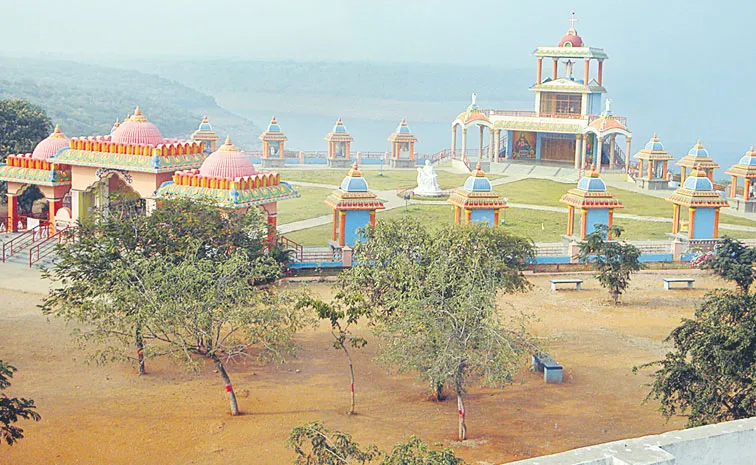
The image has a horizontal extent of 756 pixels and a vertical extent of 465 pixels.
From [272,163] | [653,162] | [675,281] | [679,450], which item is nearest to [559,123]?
[653,162]

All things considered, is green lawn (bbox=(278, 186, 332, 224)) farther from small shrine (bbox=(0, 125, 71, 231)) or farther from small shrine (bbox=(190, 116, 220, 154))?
small shrine (bbox=(190, 116, 220, 154))

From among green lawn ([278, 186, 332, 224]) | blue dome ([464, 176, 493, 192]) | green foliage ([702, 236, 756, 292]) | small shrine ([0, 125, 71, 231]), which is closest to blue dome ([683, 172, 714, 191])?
green foliage ([702, 236, 756, 292])

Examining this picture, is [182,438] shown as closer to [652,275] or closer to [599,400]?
[599,400]

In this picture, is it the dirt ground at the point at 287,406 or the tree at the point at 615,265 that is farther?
the tree at the point at 615,265

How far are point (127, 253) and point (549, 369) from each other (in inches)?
345

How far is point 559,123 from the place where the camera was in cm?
5297

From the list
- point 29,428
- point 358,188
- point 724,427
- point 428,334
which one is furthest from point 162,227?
point 724,427

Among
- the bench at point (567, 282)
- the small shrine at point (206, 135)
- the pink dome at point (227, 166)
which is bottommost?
the bench at point (567, 282)

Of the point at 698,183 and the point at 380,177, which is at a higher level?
the point at 698,183

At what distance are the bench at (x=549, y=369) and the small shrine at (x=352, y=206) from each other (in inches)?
417

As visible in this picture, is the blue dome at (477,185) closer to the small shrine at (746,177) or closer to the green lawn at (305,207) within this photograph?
the green lawn at (305,207)

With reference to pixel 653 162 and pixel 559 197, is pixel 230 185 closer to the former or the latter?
pixel 559 197

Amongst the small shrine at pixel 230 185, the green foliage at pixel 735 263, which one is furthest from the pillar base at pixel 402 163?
the green foliage at pixel 735 263

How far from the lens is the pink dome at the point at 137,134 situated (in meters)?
30.0
